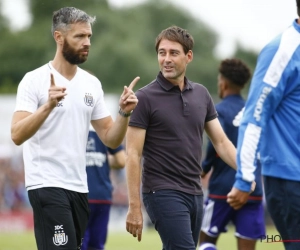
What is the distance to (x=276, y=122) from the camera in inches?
227

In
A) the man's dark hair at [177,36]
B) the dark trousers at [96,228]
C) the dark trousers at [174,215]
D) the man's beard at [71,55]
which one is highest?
the man's dark hair at [177,36]

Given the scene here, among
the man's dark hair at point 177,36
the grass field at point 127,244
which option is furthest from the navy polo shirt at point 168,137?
the grass field at point 127,244

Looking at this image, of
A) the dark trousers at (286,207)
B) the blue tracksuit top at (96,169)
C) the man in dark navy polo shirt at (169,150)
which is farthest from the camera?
the blue tracksuit top at (96,169)

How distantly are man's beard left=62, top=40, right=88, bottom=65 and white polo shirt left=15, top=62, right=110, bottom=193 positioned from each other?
183 millimetres

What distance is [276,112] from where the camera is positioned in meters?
5.75

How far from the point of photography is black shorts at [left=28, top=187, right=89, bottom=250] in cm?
656

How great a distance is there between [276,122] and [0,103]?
23356mm

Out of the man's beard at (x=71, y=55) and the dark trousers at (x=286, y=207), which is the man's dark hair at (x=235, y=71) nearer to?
the man's beard at (x=71, y=55)

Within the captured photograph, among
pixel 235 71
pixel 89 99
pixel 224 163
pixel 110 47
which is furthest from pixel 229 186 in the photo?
pixel 110 47

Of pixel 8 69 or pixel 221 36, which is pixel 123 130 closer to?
pixel 8 69

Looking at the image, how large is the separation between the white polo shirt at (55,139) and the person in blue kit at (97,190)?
2795mm

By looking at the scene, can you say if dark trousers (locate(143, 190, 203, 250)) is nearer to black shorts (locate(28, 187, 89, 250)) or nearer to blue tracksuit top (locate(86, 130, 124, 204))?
black shorts (locate(28, 187, 89, 250))

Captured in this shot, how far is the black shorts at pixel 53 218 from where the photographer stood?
258 inches

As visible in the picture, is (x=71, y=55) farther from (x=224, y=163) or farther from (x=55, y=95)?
(x=224, y=163)
